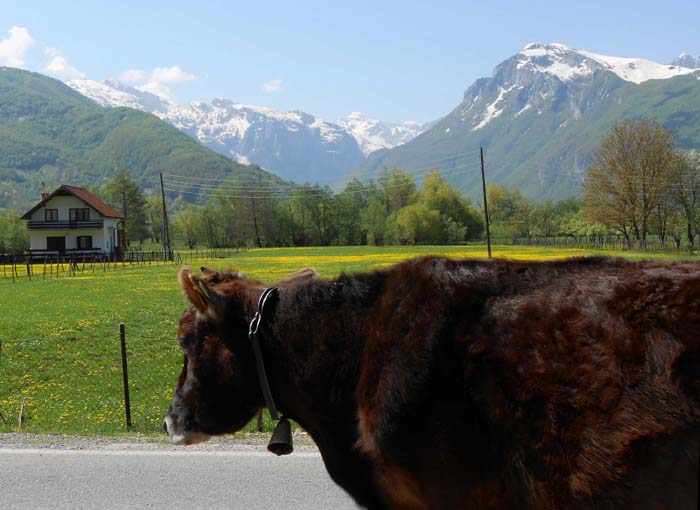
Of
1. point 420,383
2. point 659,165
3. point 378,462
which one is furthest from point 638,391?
point 659,165

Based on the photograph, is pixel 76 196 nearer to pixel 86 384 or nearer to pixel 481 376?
pixel 86 384

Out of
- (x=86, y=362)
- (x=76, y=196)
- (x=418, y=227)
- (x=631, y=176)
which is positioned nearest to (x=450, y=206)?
(x=418, y=227)

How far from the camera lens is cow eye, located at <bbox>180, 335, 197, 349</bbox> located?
3949 mm

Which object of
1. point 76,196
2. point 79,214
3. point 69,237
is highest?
point 76,196

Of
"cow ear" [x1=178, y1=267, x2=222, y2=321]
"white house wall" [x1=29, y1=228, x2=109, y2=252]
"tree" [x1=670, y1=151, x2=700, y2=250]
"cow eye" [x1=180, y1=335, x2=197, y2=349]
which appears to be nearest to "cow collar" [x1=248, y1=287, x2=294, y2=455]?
"cow ear" [x1=178, y1=267, x2=222, y2=321]

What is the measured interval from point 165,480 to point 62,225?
90477 mm

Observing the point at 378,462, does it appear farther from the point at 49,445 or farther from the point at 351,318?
the point at 49,445

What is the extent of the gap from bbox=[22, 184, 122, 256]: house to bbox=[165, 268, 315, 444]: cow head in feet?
300

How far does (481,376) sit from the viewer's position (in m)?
3.06

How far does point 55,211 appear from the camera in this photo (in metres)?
91.2

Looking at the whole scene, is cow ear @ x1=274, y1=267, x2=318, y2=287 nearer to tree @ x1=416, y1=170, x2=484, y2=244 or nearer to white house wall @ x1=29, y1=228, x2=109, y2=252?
white house wall @ x1=29, y1=228, x2=109, y2=252

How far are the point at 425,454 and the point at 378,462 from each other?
0.29 meters

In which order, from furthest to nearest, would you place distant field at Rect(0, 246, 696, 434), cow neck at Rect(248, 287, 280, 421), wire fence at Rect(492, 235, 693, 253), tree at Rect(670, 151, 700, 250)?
tree at Rect(670, 151, 700, 250) → wire fence at Rect(492, 235, 693, 253) → distant field at Rect(0, 246, 696, 434) → cow neck at Rect(248, 287, 280, 421)

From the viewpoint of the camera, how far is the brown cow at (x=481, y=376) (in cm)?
276
